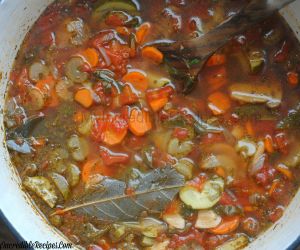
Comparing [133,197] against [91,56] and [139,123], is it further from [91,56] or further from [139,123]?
[91,56]

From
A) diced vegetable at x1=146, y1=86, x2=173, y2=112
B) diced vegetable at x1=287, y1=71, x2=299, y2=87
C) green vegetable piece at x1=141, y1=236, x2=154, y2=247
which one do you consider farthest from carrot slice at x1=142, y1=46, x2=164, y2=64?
green vegetable piece at x1=141, y1=236, x2=154, y2=247

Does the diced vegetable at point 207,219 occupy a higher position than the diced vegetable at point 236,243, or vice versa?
the diced vegetable at point 207,219

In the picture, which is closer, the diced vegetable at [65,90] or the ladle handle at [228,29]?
the ladle handle at [228,29]

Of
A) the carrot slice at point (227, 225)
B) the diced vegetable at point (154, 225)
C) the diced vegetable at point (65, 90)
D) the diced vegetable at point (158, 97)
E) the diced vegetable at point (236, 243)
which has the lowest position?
the diced vegetable at point (236, 243)

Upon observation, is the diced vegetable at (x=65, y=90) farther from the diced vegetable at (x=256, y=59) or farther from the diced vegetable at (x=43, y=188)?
the diced vegetable at (x=256, y=59)

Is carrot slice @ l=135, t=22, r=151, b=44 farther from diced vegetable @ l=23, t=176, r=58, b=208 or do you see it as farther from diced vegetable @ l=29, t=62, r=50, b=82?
diced vegetable @ l=23, t=176, r=58, b=208

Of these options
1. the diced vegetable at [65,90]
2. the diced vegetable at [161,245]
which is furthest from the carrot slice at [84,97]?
the diced vegetable at [161,245]

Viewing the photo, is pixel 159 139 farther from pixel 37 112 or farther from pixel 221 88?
pixel 37 112

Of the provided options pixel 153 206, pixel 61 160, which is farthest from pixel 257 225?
pixel 61 160
